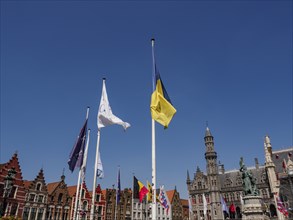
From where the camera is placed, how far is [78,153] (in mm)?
25203

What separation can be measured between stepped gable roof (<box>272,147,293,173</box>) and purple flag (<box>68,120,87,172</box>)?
198 ft

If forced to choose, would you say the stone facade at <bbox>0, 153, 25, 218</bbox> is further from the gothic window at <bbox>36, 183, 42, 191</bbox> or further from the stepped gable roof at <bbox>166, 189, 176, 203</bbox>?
the stepped gable roof at <bbox>166, 189, 176, 203</bbox>

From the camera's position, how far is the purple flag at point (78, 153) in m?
24.5

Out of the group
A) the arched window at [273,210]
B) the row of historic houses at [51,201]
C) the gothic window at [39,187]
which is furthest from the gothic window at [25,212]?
the arched window at [273,210]

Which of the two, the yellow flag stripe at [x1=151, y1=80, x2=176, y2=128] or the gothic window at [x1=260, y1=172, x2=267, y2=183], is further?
the gothic window at [x1=260, y1=172, x2=267, y2=183]

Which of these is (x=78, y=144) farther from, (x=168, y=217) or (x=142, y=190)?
(x=168, y=217)

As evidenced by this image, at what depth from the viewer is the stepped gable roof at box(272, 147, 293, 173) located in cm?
6871

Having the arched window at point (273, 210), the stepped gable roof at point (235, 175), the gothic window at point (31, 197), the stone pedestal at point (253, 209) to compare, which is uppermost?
the stepped gable roof at point (235, 175)

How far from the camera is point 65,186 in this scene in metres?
58.5

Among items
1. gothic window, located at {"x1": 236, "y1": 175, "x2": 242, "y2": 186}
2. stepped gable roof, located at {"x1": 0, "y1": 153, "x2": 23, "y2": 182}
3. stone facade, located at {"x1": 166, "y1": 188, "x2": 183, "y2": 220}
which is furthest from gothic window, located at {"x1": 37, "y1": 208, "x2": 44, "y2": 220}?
gothic window, located at {"x1": 236, "y1": 175, "x2": 242, "y2": 186}

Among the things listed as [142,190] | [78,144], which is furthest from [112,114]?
[142,190]

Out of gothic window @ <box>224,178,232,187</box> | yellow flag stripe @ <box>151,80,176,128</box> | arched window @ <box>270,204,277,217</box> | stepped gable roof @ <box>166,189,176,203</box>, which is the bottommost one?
arched window @ <box>270,204,277,217</box>

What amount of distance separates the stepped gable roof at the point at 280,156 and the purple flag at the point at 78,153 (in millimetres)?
60275

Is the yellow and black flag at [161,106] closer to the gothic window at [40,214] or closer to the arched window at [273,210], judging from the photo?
the gothic window at [40,214]
